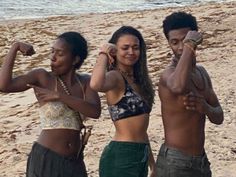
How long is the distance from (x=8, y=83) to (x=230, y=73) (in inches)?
226

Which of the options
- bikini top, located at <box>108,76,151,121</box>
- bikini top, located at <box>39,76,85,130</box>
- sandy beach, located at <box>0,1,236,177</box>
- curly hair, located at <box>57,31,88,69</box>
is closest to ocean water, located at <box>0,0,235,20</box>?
sandy beach, located at <box>0,1,236,177</box>

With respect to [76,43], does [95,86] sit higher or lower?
lower

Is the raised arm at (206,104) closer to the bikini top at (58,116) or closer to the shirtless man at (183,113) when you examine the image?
the shirtless man at (183,113)

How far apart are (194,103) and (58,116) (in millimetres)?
791

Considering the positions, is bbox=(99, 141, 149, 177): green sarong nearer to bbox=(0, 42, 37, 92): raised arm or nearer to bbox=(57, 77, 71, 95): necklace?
bbox=(57, 77, 71, 95): necklace

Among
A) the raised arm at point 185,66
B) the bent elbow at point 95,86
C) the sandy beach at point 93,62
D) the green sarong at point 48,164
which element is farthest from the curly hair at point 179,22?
the sandy beach at point 93,62

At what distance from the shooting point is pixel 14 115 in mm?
8648

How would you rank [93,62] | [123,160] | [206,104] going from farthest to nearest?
[93,62] < [123,160] < [206,104]

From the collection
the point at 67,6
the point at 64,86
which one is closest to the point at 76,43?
the point at 64,86

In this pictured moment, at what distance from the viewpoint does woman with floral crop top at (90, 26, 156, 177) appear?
3.67m

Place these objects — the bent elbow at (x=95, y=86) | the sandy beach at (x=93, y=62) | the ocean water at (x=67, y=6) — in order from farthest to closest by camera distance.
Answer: the ocean water at (x=67, y=6)
the sandy beach at (x=93, y=62)
the bent elbow at (x=95, y=86)

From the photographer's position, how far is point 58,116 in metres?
3.77

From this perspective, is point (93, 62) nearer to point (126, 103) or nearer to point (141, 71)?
point (141, 71)

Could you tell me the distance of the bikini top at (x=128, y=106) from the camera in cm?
371
